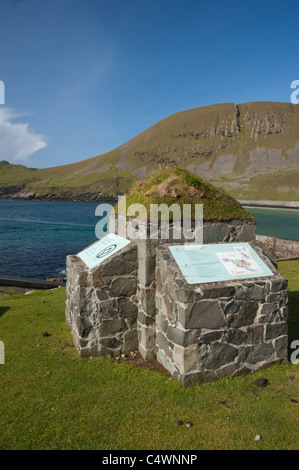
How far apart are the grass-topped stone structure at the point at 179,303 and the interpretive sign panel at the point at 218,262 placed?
0.16 metres

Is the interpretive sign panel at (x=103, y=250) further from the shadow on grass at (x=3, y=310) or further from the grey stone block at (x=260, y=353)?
the shadow on grass at (x=3, y=310)

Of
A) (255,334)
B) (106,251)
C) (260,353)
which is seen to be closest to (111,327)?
(106,251)

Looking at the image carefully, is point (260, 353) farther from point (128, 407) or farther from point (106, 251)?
point (106, 251)

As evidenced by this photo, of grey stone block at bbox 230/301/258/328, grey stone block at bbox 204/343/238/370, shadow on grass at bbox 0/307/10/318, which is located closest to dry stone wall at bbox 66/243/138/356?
grey stone block at bbox 204/343/238/370

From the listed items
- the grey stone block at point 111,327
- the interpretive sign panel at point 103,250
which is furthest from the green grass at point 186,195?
the grey stone block at point 111,327

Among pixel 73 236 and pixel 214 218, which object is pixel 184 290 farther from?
pixel 73 236

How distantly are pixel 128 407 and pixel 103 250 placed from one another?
348 cm

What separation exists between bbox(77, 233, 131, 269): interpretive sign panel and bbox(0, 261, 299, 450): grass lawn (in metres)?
2.10

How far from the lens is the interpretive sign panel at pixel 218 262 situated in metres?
5.86

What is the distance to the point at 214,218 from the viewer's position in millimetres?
6699

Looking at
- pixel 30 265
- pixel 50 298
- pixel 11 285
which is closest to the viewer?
pixel 50 298

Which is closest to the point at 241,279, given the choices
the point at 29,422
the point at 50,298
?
the point at 29,422

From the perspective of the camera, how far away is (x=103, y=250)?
289 inches
